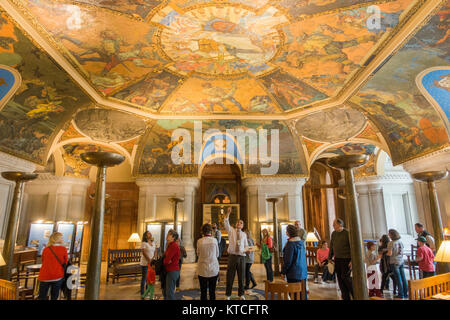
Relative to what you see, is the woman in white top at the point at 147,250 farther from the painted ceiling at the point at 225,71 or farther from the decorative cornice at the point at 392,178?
the decorative cornice at the point at 392,178

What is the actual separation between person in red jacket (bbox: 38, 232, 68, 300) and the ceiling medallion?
5.59m

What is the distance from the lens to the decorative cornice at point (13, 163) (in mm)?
9492

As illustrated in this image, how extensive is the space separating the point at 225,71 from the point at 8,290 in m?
8.26

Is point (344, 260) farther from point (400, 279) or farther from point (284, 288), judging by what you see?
point (284, 288)

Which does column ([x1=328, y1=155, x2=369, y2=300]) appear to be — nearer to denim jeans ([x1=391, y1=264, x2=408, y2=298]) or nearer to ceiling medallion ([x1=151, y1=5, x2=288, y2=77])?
denim jeans ([x1=391, y1=264, x2=408, y2=298])

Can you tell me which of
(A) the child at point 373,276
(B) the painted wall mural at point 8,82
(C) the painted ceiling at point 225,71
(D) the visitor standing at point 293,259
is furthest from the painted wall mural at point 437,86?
(B) the painted wall mural at point 8,82

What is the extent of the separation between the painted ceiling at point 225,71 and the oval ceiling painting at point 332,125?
76 mm

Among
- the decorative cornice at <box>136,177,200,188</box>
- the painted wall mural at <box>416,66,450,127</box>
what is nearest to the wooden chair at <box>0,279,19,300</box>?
the painted wall mural at <box>416,66,450,127</box>

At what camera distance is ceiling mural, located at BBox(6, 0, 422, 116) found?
6508mm

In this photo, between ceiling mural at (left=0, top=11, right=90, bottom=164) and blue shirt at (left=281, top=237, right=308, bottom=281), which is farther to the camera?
ceiling mural at (left=0, top=11, right=90, bottom=164)

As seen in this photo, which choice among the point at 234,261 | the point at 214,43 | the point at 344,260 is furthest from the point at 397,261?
the point at 214,43

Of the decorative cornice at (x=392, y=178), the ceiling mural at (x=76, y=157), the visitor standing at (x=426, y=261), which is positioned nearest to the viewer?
the visitor standing at (x=426, y=261)

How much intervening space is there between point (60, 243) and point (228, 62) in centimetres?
706
